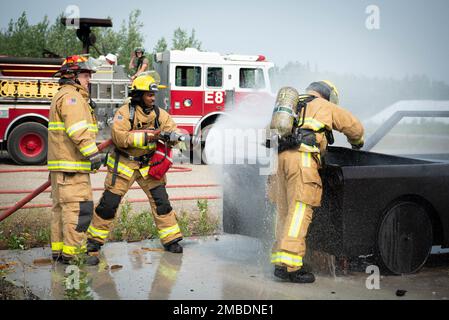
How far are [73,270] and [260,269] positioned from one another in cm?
148

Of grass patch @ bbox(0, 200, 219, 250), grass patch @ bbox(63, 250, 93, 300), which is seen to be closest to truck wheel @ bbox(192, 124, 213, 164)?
grass patch @ bbox(0, 200, 219, 250)

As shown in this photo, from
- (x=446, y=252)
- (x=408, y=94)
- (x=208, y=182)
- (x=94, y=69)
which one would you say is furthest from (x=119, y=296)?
(x=408, y=94)

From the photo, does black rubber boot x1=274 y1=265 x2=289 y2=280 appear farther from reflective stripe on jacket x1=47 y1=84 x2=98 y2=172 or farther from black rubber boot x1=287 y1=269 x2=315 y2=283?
reflective stripe on jacket x1=47 y1=84 x2=98 y2=172

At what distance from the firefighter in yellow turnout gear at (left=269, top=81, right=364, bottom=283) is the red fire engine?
27.1ft

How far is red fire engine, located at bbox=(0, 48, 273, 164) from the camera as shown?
42.8 feet

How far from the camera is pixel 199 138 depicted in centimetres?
1339

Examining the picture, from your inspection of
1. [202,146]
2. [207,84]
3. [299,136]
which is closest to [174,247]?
[299,136]

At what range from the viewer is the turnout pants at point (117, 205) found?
5.82 meters

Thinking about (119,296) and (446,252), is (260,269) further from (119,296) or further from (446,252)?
(446,252)

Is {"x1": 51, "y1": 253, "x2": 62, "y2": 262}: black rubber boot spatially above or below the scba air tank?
below

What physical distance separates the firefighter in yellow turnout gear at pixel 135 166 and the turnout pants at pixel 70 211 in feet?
0.96

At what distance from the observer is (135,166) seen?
586cm
